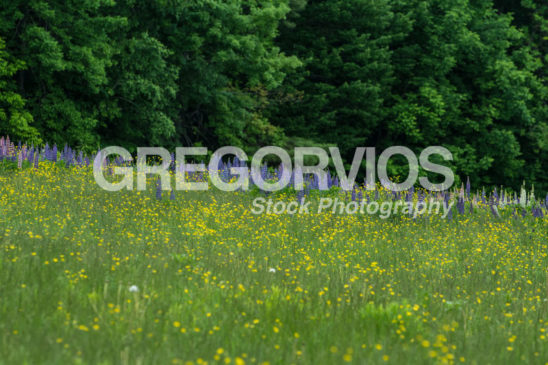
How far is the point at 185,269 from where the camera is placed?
627 centimetres

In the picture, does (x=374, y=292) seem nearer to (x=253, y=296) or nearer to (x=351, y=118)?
(x=253, y=296)

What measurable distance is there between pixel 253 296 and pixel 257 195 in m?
6.26

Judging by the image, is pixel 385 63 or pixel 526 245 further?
pixel 385 63

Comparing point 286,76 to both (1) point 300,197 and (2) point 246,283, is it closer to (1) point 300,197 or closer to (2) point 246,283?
(1) point 300,197

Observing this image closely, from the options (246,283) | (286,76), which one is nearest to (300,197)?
(246,283)

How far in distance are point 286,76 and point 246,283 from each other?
20784 millimetres

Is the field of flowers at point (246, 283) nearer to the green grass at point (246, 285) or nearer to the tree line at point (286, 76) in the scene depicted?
the green grass at point (246, 285)

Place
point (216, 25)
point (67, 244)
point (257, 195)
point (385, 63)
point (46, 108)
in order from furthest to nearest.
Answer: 1. point (385, 63)
2. point (216, 25)
3. point (46, 108)
4. point (257, 195)
5. point (67, 244)

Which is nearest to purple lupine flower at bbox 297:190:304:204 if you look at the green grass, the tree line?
the green grass

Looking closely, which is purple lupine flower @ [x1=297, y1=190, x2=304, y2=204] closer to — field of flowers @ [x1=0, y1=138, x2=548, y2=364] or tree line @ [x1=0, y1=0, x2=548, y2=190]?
field of flowers @ [x1=0, y1=138, x2=548, y2=364]

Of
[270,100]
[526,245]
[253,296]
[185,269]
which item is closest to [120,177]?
[185,269]

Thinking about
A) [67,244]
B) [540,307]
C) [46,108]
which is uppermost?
[46,108]

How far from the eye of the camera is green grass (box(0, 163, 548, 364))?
167 inches

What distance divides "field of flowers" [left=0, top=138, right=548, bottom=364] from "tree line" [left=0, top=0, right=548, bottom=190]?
27.4 feet
